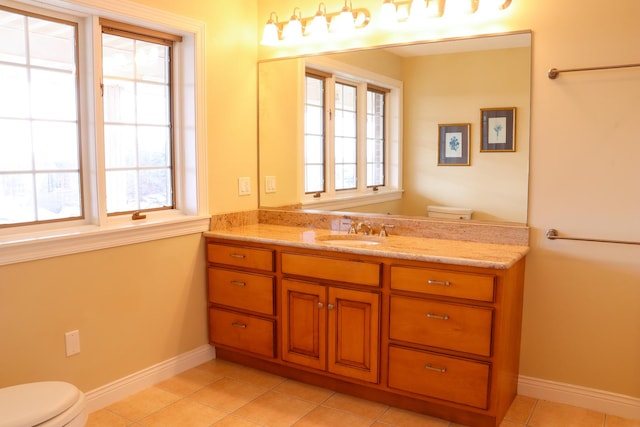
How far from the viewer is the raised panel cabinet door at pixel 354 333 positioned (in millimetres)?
2639

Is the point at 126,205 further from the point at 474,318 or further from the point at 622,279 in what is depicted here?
the point at 622,279

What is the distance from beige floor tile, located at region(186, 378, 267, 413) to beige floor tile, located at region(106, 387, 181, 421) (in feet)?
0.43

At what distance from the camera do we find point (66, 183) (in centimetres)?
263

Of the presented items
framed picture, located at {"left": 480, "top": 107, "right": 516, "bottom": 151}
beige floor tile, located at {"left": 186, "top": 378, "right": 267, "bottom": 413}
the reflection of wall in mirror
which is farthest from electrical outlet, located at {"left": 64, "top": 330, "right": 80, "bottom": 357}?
framed picture, located at {"left": 480, "top": 107, "right": 516, "bottom": 151}

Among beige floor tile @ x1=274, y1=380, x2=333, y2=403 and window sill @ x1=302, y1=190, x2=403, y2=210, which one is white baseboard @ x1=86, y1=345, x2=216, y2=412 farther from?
window sill @ x1=302, y1=190, x2=403, y2=210

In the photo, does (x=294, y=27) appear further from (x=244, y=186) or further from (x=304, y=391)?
(x=304, y=391)

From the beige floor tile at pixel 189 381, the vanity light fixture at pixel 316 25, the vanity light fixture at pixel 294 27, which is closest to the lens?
the beige floor tile at pixel 189 381

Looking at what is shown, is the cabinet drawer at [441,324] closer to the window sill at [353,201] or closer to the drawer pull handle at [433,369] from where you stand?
the drawer pull handle at [433,369]

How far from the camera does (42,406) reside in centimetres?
189

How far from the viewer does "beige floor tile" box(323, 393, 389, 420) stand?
8.71ft

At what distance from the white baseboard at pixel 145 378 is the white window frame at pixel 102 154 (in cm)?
70

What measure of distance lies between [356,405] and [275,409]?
0.40m

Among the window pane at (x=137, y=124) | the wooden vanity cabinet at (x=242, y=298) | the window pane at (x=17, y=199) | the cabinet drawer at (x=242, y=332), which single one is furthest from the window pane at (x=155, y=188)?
the cabinet drawer at (x=242, y=332)

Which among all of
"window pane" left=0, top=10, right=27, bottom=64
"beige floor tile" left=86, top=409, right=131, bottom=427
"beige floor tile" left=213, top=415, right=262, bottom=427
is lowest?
"beige floor tile" left=213, top=415, right=262, bottom=427
